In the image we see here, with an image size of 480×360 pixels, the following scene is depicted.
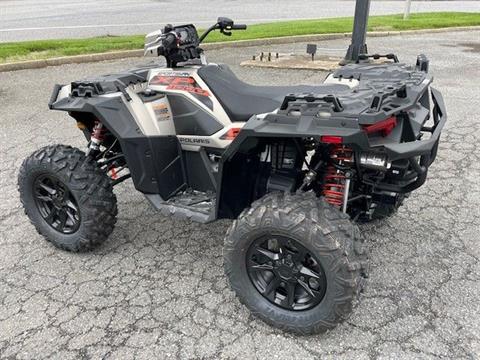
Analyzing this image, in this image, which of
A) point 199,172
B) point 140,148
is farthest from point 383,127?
point 140,148

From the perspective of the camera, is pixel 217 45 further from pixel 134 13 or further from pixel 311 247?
pixel 134 13

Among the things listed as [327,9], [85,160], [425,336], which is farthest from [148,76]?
[327,9]

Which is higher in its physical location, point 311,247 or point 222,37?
point 311,247

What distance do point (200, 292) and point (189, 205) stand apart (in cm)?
60

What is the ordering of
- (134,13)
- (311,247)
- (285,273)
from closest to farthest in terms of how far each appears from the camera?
(311,247), (285,273), (134,13)

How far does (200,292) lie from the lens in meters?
3.03

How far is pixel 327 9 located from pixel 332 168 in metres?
19.1

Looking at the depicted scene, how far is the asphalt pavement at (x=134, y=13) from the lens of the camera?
46.9 ft

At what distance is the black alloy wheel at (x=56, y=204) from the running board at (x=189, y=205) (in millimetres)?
565

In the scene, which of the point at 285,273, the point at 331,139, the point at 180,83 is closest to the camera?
the point at 331,139

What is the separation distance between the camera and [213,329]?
2.71 m

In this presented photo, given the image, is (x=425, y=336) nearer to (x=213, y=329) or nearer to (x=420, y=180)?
(x=420, y=180)

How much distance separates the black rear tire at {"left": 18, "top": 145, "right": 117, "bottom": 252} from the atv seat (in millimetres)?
1029

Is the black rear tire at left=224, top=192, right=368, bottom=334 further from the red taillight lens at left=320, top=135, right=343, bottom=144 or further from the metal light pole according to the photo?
the metal light pole
